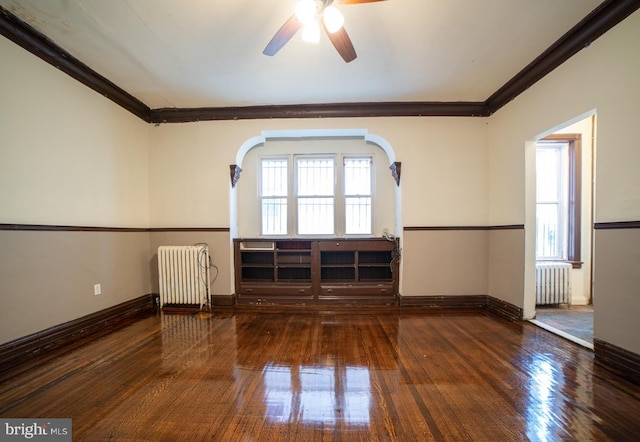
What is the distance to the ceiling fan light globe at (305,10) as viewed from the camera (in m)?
1.64

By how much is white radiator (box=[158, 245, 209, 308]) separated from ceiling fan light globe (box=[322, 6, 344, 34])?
300 cm

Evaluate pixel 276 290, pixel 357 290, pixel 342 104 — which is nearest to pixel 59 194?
pixel 276 290

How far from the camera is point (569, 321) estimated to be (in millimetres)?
2871

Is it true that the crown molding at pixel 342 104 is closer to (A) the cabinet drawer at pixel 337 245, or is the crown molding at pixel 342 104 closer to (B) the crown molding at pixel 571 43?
(B) the crown molding at pixel 571 43

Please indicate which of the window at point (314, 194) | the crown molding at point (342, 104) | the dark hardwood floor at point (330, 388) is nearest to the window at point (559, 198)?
the crown molding at point (342, 104)

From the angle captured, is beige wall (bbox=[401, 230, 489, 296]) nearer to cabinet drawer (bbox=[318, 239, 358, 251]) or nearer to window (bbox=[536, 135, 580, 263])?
cabinet drawer (bbox=[318, 239, 358, 251])

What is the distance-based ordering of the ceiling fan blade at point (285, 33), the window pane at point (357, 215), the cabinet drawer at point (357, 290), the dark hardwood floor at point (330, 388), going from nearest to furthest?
the dark hardwood floor at point (330, 388) → the ceiling fan blade at point (285, 33) → the cabinet drawer at point (357, 290) → the window pane at point (357, 215)

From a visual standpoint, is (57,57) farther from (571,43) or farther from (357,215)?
(571,43)

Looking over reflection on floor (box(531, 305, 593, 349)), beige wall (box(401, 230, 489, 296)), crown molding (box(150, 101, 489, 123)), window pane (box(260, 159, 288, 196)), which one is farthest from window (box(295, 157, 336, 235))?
reflection on floor (box(531, 305, 593, 349))

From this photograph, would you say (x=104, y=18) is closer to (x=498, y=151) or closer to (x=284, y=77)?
(x=284, y=77)

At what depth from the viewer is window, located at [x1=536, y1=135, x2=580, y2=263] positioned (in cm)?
353

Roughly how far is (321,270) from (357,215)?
43.1 inches

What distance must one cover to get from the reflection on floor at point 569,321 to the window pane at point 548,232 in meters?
0.75

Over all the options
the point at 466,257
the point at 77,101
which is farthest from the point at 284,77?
the point at 466,257
